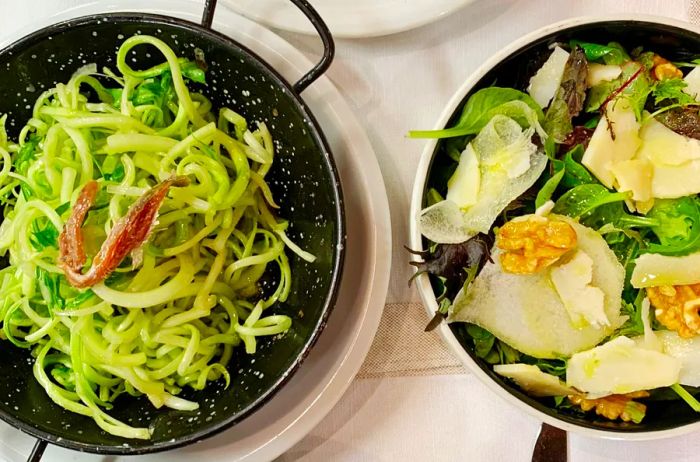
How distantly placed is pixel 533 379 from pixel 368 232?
0.32 metres

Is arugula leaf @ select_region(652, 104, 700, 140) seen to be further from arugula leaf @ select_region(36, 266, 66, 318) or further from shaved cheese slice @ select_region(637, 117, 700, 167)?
arugula leaf @ select_region(36, 266, 66, 318)

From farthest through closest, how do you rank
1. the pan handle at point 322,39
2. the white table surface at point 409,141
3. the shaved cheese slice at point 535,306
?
the white table surface at point 409,141 < the shaved cheese slice at point 535,306 < the pan handle at point 322,39

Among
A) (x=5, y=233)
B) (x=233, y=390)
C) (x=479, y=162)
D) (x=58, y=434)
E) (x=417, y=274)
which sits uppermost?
(x=479, y=162)

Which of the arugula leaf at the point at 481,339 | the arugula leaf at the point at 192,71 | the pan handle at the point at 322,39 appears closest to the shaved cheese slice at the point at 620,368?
the arugula leaf at the point at 481,339

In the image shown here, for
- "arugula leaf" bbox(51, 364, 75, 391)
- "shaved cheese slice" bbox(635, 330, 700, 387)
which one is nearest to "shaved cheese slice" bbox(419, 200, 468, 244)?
"shaved cheese slice" bbox(635, 330, 700, 387)

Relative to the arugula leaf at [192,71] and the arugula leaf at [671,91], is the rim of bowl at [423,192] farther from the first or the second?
the arugula leaf at [192,71]

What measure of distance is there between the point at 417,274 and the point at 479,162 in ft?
0.60

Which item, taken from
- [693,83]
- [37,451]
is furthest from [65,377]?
[693,83]

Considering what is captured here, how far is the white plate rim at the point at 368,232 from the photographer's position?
3.76 feet

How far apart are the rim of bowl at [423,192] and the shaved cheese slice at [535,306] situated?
52 millimetres

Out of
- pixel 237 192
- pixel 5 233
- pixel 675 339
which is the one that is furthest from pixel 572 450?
pixel 5 233

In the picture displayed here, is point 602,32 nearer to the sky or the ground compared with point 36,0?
nearer to the sky

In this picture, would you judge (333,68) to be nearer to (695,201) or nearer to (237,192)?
(237,192)

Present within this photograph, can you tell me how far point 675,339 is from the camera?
1115 mm
